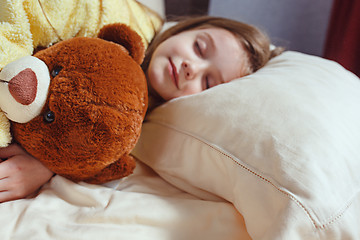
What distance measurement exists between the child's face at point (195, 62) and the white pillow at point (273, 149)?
13cm

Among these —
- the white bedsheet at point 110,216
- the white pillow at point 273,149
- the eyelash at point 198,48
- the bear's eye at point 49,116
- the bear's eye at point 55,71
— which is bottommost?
the white bedsheet at point 110,216

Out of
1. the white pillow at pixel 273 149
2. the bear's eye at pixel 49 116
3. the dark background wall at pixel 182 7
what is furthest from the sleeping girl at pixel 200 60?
the dark background wall at pixel 182 7

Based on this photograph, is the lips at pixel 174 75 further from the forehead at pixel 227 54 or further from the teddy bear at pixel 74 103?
the teddy bear at pixel 74 103

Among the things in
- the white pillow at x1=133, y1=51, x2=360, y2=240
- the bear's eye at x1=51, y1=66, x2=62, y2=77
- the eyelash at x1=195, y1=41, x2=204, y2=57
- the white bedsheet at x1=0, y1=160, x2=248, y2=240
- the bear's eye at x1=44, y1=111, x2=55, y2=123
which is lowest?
the white bedsheet at x1=0, y1=160, x2=248, y2=240

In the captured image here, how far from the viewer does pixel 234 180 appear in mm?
644

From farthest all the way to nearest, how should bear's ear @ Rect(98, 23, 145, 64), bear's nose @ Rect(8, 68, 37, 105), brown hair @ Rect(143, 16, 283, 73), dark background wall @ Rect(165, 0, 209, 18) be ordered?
1. dark background wall @ Rect(165, 0, 209, 18)
2. brown hair @ Rect(143, 16, 283, 73)
3. bear's ear @ Rect(98, 23, 145, 64)
4. bear's nose @ Rect(8, 68, 37, 105)

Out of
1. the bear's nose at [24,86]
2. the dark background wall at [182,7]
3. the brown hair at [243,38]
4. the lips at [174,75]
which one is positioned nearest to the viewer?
the bear's nose at [24,86]

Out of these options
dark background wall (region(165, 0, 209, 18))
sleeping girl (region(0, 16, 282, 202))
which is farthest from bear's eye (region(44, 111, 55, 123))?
dark background wall (region(165, 0, 209, 18))

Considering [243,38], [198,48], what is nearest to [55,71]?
[198,48]

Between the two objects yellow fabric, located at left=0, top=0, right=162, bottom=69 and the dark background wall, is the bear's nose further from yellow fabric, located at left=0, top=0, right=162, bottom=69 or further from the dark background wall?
the dark background wall

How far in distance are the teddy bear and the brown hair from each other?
450 millimetres

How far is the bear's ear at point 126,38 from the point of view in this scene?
69cm

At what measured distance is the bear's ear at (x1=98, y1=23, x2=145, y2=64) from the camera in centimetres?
69

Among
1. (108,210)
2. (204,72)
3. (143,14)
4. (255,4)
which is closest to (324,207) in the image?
(108,210)
